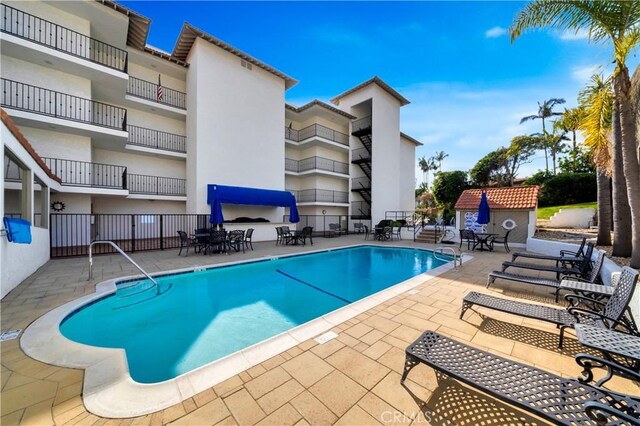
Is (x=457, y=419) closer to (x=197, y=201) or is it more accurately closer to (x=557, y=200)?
(x=197, y=201)

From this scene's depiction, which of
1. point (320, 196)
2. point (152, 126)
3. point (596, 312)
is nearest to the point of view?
point (596, 312)

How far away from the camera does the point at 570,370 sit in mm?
2625

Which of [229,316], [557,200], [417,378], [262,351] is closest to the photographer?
[417,378]

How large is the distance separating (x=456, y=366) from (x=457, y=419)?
389mm

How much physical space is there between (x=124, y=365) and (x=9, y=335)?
2.35 metres

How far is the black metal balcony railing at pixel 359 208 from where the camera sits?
23344 mm

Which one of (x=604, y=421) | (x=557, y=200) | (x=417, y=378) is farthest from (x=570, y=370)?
(x=557, y=200)

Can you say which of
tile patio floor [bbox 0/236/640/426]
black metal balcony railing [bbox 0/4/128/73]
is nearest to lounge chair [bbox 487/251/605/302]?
tile patio floor [bbox 0/236/640/426]

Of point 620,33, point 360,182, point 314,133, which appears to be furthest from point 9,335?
point 360,182

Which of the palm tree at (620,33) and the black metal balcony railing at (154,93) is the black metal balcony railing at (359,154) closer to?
the black metal balcony railing at (154,93)

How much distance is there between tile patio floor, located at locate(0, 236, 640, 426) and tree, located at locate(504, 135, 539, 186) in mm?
36856

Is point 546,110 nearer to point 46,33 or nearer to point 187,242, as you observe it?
Answer: point 187,242

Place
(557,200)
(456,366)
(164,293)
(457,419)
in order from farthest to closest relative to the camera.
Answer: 1. (557,200)
2. (164,293)
3. (456,366)
4. (457,419)

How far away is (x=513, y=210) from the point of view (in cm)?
1307
